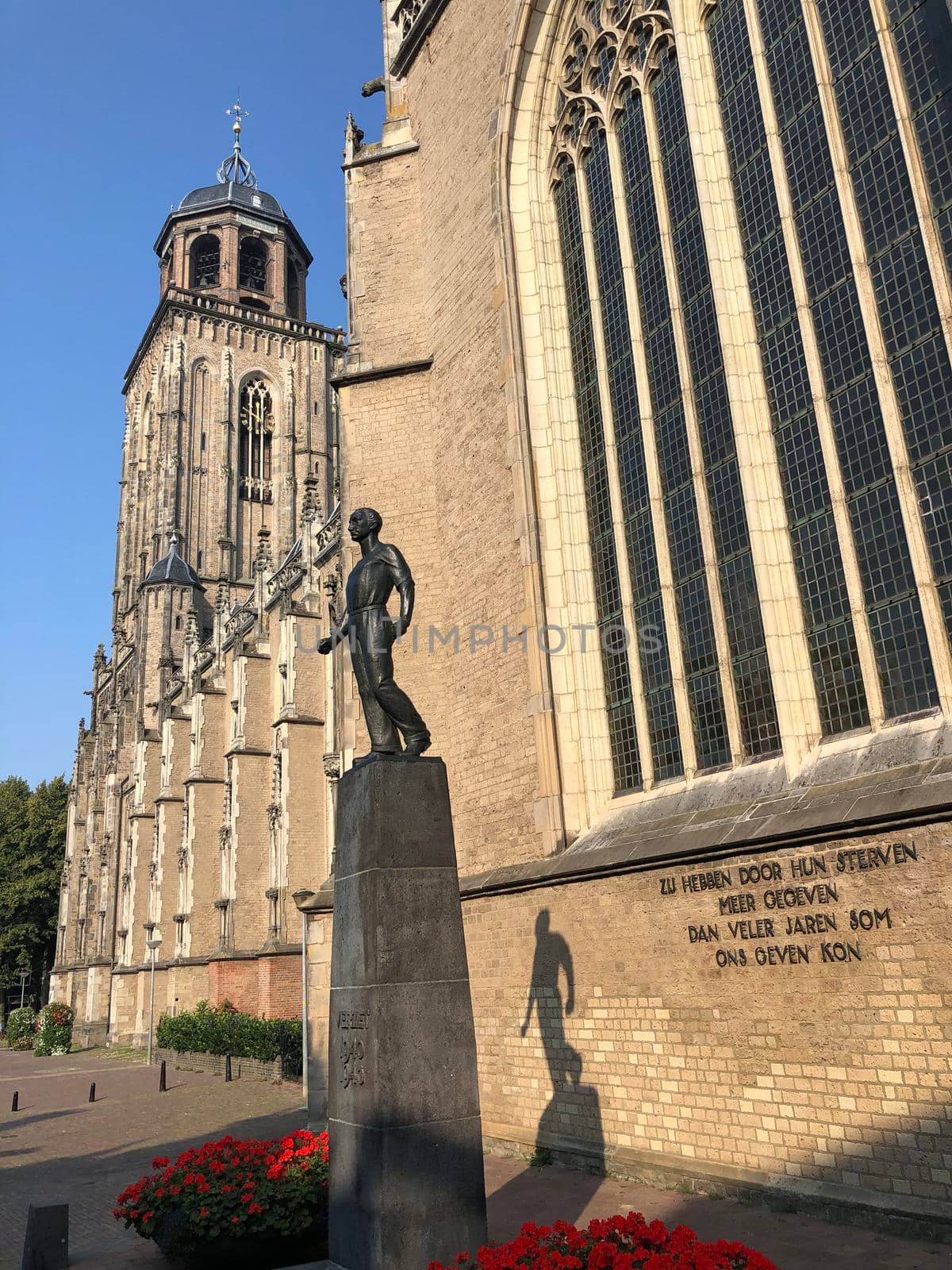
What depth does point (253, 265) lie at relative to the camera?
5309cm

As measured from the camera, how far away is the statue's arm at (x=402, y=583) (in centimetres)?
767

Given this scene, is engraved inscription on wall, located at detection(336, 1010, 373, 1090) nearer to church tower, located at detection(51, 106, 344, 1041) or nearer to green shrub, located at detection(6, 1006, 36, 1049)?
church tower, located at detection(51, 106, 344, 1041)

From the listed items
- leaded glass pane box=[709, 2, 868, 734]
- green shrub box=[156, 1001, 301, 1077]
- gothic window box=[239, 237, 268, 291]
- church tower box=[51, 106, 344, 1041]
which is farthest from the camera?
gothic window box=[239, 237, 268, 291]

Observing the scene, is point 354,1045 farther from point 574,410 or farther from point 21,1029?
point 21,1029

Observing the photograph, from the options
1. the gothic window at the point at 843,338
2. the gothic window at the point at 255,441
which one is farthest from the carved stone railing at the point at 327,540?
the gothic window at the point at 255,441

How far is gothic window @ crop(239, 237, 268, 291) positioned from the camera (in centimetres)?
5247

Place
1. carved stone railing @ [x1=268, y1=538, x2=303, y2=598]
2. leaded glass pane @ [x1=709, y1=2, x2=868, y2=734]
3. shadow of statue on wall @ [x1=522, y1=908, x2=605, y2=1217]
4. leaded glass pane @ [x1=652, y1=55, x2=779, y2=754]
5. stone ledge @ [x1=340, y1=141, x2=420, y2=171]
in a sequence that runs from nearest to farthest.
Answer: leaded glass pane @ [x1=709, y1=2, x2=868, y2=734] < leaded glass pane @ [x1=652, y1=55, x2=779, y2=754] < shadow of statue on wall @ [x1=522, y1=908, x2=605, y2=1217] < stone ledge @ [x1=340, y1=141, x2=420, y2=171] < carved stone railing @ [x1=268, y1=538, x2=303, y2=598]

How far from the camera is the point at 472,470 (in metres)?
13.7

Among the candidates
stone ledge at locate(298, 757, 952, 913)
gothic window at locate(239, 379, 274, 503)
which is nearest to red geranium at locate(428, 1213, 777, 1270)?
stone ledge at locate(298, 757, 952, 913)

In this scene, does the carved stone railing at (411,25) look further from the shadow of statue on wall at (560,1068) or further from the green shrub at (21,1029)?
the green shrub at (21,1029)

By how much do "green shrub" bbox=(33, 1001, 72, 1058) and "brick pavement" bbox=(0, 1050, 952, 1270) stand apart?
14760 mm

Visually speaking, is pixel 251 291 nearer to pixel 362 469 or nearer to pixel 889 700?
pixel 362 469

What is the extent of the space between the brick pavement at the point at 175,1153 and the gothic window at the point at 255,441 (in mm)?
30683

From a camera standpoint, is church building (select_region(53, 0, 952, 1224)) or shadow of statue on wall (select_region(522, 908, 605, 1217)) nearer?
church building (select_region(53, 0, 952, 1224))
